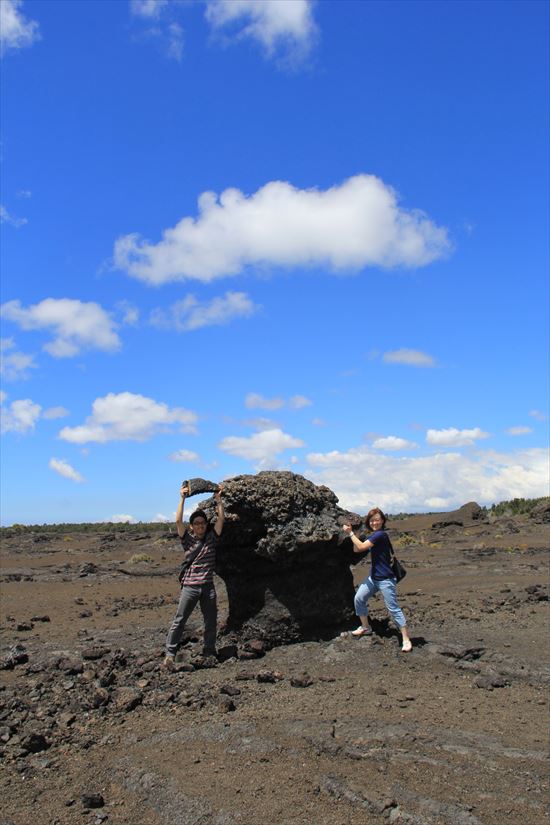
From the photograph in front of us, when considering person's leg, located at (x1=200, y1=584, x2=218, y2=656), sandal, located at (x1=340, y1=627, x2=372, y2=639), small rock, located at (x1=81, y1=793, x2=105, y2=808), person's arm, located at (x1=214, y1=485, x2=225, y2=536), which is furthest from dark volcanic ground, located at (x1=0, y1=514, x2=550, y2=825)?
person's arm, located at (x1=214, y1=485, x2=225, y2=536)

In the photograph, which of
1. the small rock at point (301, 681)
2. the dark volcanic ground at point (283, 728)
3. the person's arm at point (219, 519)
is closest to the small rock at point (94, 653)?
the dark volcanic ground at point (283, 728)

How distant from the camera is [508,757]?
5.77 meters

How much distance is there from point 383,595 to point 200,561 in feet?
7.92

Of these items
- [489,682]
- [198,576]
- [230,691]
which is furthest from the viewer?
[198,576]

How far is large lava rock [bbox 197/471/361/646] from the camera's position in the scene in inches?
345

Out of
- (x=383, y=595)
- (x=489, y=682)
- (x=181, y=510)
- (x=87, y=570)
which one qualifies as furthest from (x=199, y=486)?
(x=87, y=570)

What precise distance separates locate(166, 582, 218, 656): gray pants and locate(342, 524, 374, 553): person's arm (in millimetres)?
1938

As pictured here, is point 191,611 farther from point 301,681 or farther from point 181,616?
point 301,681

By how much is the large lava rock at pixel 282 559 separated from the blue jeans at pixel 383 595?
19.6 inches

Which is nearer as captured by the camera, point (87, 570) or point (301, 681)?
point (301, 681)

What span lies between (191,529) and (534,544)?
19795 millimetres

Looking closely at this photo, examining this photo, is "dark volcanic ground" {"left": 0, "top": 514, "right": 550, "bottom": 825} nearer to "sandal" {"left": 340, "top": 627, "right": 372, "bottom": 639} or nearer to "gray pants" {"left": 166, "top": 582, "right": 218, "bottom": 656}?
"sandal" {"left": 340, "top": 627, "right": 372, "bottom": 639}

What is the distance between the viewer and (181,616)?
8.18 m

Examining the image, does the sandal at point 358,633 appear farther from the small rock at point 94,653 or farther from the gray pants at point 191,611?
the small rock at point 94,653
